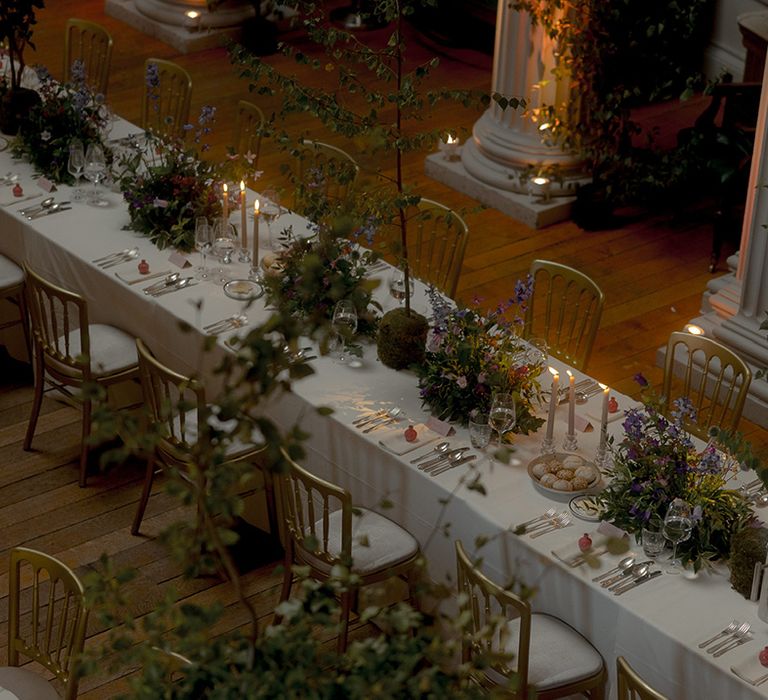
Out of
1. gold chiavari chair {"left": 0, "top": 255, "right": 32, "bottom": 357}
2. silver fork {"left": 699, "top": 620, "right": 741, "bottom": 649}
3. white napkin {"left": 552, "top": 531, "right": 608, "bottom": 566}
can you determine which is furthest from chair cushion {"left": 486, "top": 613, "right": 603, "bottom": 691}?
gold chiavari chair {"left": 0, "top": 255, "right": 32, "bottom": 357}

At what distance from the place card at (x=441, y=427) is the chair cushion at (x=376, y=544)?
0.34m

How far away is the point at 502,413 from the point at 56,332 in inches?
76.7

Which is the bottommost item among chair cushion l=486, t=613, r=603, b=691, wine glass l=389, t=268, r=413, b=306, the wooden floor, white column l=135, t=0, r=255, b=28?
the wooden floor

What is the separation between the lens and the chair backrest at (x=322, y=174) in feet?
15.4

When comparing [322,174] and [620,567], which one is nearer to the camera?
[620,567]

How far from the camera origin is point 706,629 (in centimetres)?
375

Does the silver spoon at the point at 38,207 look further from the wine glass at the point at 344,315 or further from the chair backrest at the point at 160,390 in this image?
the wine glass at the point at 344,315

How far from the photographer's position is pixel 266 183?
314 inches

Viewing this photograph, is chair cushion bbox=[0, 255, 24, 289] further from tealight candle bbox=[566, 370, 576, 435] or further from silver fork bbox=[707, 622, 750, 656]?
silver fork bbox=[707, 622, 750, 656]

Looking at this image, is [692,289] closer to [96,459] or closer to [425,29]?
[96,459]

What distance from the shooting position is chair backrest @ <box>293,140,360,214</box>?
4688 mm

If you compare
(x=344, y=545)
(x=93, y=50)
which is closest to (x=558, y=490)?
(x=344, y=545)

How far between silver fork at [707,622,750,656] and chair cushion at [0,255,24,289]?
3.57m

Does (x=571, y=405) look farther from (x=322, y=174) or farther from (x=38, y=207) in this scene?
(x=38, y=207)
